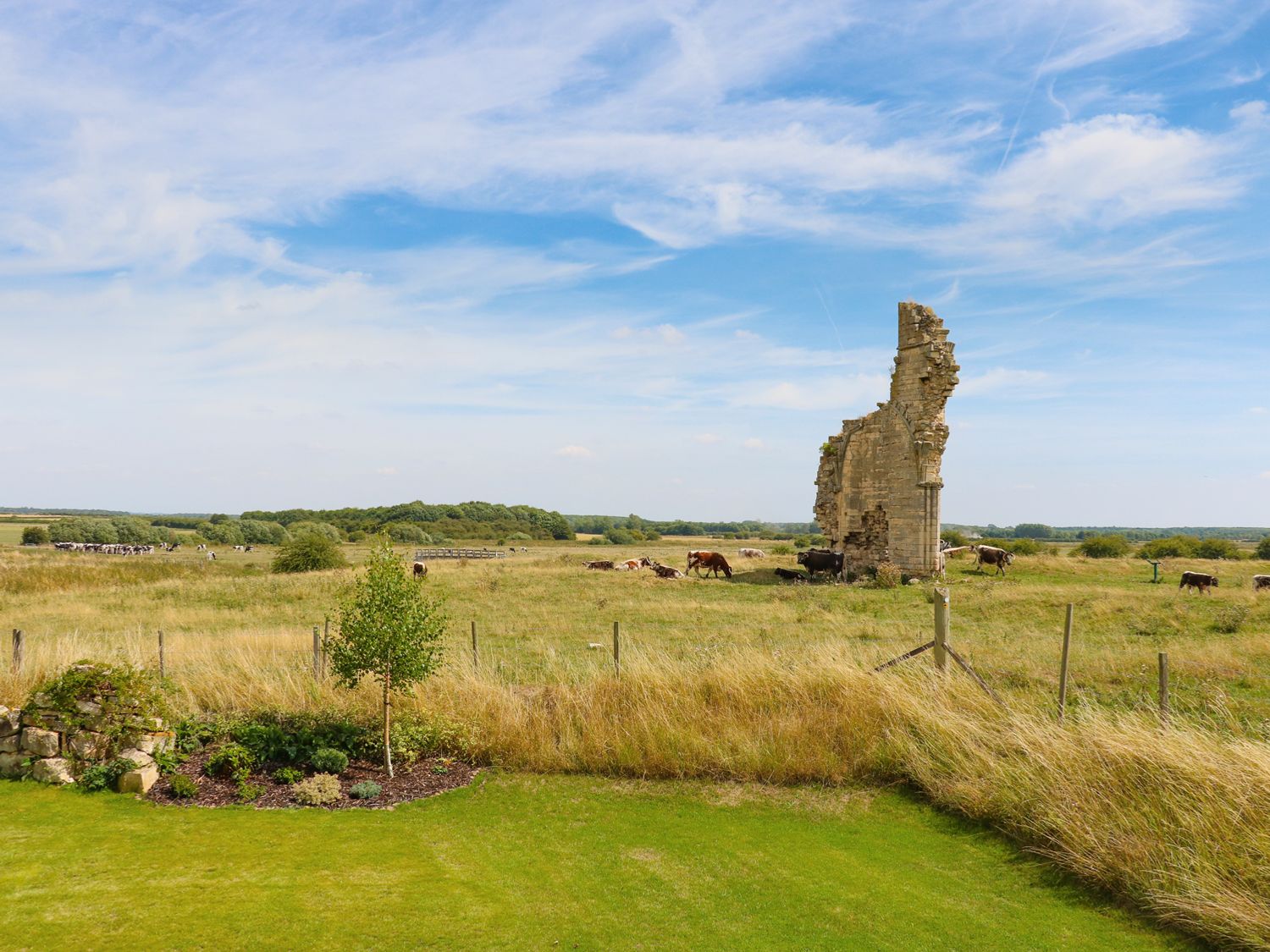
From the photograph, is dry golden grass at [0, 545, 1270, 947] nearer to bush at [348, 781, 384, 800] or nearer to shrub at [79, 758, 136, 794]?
bush at [348, 781, 384, 800]

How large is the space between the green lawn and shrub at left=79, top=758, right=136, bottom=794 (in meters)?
0.16

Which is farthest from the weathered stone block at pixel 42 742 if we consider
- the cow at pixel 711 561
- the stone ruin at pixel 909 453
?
the stone ruin at pixel 909 453

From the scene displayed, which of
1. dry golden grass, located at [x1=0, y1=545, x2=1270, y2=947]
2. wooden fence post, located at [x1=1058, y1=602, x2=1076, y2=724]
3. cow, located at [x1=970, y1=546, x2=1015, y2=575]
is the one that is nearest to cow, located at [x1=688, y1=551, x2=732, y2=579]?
cow, located at [x1=970, y1=546, x2=1015, y2=575]

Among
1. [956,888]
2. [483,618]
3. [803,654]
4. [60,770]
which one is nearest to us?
[956,888]

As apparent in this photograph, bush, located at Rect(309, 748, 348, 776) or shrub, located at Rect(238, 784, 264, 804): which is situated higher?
bush, located at Rect(309, 748, 348, 776)

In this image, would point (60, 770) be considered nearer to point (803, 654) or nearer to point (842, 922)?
point (842, 922)

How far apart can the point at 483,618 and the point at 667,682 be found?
1185 cm

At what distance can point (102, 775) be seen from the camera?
8680 millimetres

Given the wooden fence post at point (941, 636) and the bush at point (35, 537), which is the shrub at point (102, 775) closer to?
the wooden fence post at point (941, 636)

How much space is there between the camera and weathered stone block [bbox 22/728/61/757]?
8.90 metres

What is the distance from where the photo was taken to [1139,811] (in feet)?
23.0

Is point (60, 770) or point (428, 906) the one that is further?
point (60, 770)

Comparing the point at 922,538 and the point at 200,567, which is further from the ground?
the point at 922,538

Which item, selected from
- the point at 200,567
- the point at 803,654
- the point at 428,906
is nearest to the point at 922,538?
the point at 803,654
